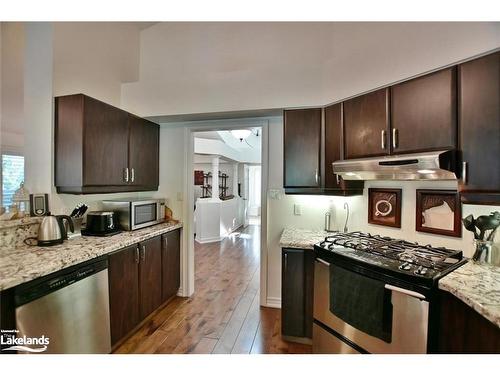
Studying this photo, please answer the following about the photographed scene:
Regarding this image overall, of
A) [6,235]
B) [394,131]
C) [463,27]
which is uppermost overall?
[463,27]

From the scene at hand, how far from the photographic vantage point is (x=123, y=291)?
203 cm

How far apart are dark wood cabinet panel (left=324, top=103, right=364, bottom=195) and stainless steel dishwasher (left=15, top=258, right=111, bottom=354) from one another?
196cm

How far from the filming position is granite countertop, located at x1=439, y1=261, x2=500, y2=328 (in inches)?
40.4

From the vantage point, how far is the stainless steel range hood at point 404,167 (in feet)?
4.67

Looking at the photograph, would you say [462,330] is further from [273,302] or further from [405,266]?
[273,302]

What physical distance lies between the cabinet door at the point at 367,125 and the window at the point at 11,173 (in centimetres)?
390

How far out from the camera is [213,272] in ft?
12.4

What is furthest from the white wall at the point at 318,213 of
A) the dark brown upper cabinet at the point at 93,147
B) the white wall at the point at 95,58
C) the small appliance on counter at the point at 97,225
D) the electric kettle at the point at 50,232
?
the electric kettle at the point at 50,232
